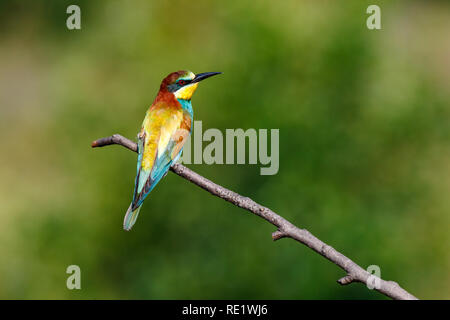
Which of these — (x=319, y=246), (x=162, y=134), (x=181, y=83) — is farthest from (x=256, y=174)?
(x=319, y=246)

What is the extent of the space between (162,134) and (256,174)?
2.43 meters

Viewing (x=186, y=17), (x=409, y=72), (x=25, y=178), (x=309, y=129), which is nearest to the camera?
(x=309, y=129)

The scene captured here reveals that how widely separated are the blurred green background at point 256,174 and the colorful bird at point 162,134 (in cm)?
195

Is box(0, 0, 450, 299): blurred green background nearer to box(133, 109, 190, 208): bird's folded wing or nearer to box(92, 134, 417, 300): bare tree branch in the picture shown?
box(133, 109, 190, 208): bird's folded wing

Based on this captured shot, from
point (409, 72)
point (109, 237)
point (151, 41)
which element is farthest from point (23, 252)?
point (409, 72)

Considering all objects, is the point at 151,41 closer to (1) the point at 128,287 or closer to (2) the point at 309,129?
(2) the point at 309,129

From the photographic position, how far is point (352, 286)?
4.73 m

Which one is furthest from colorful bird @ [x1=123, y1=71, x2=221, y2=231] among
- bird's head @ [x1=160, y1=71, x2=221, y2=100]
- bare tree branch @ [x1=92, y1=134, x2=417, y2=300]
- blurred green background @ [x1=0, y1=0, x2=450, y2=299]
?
blurred green background @ [x1=0, y1=0, x2=450, y2=299]

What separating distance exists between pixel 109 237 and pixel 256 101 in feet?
5.47

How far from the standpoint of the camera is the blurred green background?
4758mm

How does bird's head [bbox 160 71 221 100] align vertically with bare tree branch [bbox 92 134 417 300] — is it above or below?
above

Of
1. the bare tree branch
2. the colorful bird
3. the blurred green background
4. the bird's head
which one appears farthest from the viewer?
the blurred green background

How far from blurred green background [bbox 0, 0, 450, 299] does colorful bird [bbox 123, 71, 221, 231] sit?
1945 mm

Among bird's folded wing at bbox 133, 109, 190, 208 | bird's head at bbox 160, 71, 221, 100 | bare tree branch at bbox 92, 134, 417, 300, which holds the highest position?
bird's head at bbox 160, 71, 221, 100
